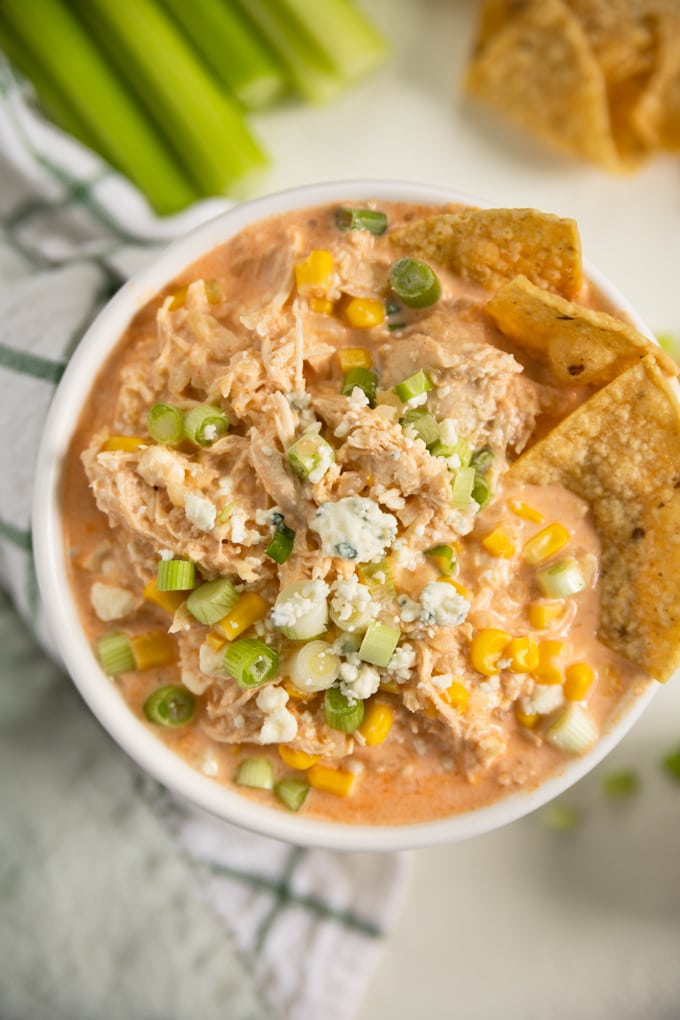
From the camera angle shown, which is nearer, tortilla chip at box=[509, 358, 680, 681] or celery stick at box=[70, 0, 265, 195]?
tortilla chip at box=[509, 358, 680, 681]

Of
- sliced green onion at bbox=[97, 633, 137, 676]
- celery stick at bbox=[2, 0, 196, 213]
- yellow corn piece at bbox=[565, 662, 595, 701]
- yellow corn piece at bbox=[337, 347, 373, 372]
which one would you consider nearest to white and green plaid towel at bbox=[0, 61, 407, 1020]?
celery stick at bbox=[2, 0, 196, 213]

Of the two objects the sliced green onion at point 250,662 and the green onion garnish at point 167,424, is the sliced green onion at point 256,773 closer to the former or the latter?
the sliced green onion at point 250,662

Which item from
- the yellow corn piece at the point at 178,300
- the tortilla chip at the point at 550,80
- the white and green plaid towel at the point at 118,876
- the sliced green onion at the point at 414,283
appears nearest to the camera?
the sliced green onion at the point at 414,283

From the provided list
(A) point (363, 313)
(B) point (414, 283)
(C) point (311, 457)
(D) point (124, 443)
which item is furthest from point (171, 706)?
(B) point (414, 283)

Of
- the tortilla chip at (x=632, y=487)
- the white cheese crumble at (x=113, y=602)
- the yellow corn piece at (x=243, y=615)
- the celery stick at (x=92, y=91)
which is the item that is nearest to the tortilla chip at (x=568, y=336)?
the tortilla chip at (x=632, y=487)

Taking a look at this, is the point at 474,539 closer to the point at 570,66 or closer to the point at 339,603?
the point at 339,603

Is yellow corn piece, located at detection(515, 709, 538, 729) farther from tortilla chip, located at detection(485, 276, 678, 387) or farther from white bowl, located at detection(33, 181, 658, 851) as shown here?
tortilla chip, located at detection(485, 276, 678, 387)
